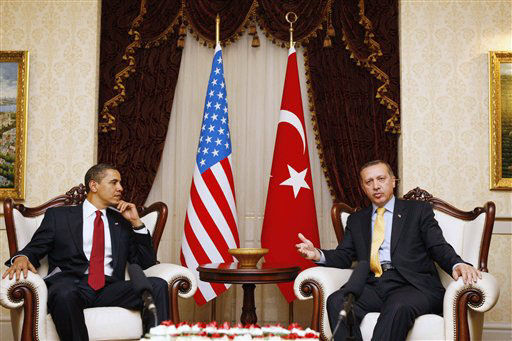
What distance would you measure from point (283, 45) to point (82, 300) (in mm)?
3094

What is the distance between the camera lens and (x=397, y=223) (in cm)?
413

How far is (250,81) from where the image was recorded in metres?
5.82

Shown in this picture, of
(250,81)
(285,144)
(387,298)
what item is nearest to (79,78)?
(250,81)

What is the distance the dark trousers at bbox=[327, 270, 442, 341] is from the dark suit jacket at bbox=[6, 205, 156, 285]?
141cm

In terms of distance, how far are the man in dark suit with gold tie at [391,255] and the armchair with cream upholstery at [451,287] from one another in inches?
2.8

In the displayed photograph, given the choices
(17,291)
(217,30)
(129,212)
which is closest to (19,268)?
(17,291)

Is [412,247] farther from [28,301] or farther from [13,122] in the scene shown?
[13,122]

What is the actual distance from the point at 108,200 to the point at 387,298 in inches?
77.1

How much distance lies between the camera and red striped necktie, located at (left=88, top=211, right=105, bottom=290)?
3.97m

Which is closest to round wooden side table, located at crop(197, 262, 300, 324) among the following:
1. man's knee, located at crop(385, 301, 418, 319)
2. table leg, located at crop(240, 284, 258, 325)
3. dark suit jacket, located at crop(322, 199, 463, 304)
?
table leg, located at crop(240, 284, 258, 325)

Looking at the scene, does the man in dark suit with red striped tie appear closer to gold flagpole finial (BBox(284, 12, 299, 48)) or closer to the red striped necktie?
the red striped necktie

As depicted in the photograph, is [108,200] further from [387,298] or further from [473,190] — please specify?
[473,190]

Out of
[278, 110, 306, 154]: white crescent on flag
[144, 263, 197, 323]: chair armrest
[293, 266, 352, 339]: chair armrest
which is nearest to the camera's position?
[293, 266, 352, 339]: chair armrest

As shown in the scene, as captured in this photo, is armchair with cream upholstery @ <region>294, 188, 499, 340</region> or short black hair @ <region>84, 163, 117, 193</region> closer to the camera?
armchair with cream upholstery @ <region>294, 188, 499, 340</region>
